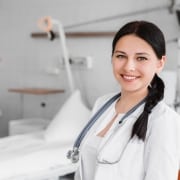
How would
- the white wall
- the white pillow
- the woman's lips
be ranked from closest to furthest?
the woman's lips < the white pillow < the white wall

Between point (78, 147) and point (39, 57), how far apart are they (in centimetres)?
307

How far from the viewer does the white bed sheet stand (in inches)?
92.1

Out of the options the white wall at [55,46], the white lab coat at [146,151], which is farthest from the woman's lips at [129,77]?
the white wall at [55,46]

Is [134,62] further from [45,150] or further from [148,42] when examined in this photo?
[45,150]

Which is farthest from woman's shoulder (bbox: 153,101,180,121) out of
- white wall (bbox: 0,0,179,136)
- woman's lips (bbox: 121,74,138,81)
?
white wall (bbox: 0,0,179,136)

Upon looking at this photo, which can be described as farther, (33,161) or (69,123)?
(69,123)

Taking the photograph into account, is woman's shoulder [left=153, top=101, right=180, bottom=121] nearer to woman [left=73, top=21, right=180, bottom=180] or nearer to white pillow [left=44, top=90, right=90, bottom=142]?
woman [left=73, top=21, right=180, bottom=180]

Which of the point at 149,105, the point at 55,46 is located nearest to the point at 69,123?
the point at 55,46

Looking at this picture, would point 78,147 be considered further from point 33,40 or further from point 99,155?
point 33,40

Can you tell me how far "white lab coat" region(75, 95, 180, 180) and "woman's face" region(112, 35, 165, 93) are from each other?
90 millimetres

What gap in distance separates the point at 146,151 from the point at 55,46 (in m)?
3.15

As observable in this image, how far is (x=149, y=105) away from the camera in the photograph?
1122mm

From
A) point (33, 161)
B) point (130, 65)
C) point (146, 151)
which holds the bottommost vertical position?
point (33, 161)

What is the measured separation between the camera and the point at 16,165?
2375mm
